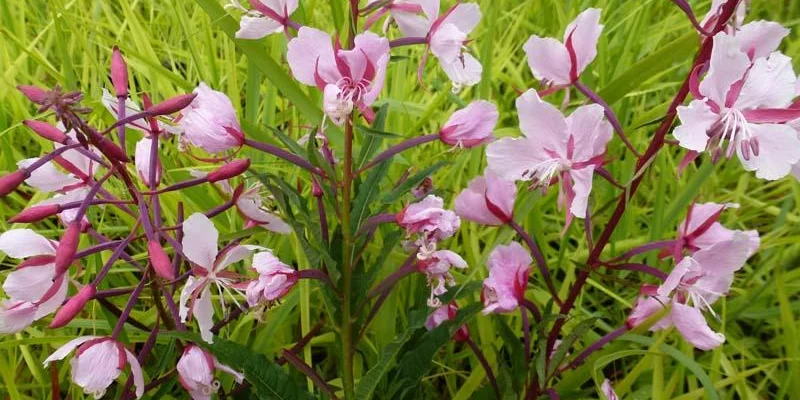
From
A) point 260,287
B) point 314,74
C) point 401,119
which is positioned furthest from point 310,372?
point 401,119

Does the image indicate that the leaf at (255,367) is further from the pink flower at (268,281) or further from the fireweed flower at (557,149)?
the fireweed flower at (557,149)

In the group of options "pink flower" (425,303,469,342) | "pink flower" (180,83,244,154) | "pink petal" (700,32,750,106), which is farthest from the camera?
"pink flower" (425,303,469,342)

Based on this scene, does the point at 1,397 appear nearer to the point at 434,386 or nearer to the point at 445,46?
the point at 434,386

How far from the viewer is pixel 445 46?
2.61 feet

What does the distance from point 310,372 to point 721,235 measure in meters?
0.45

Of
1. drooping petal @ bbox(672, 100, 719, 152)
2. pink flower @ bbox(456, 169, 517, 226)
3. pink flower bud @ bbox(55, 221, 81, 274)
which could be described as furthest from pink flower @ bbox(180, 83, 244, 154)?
drooping petal @ bbox(672, 100, 719, 152)

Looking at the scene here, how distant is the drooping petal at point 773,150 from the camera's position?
26.8 inches

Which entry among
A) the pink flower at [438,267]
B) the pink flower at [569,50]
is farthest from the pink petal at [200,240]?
the pink flower at [569,50]

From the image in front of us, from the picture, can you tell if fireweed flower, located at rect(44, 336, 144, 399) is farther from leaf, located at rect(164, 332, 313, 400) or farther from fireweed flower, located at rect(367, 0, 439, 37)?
fireweed flower, located at rect(367, 0, 439, 37)

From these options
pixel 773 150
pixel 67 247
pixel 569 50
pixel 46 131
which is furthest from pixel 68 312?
pixel 773 150

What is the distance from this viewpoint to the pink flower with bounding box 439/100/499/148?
82 centimetres

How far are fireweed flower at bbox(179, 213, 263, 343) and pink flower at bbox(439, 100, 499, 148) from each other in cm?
23

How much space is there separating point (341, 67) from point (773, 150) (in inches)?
15.1

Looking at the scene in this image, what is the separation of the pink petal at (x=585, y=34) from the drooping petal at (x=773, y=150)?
0.17 meters
